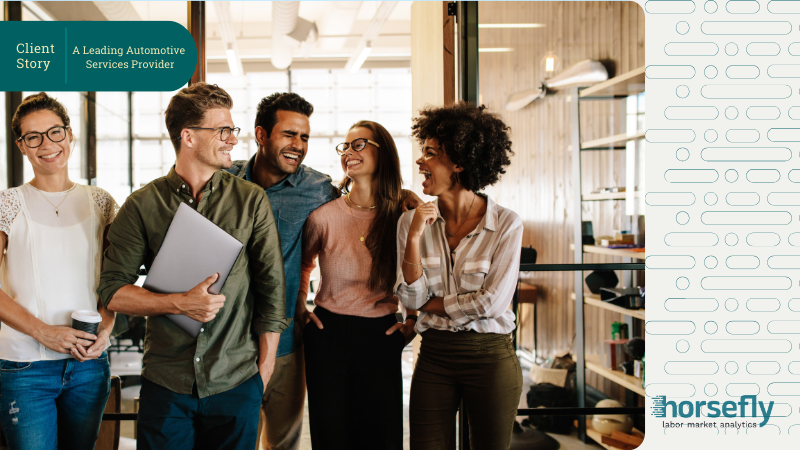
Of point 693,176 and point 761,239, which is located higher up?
point 693,176

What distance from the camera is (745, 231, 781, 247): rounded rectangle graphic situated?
1821 mm

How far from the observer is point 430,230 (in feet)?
5.91

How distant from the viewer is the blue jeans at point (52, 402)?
1.54m

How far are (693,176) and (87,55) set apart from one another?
7.30ft

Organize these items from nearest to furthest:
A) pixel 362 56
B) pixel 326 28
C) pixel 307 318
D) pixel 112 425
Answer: pixel 307 318 < pixel 112 425 < pixel 362 56 < pixel 326 28

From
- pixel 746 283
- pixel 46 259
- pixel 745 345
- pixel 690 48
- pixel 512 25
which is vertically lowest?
pixel 745 345

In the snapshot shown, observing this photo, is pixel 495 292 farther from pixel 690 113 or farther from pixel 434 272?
pixel 690 113

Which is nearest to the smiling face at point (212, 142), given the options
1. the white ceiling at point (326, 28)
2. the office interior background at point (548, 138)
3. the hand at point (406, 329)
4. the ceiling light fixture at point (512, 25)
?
the hand at point (406, 329)

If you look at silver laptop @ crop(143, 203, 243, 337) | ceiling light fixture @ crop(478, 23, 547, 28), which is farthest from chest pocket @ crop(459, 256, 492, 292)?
ceiling light fixture @ crop(478, 23, 547, 28)

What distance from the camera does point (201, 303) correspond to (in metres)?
1.43

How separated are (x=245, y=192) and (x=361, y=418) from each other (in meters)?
0.87

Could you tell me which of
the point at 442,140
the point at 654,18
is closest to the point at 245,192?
the point at 442,140

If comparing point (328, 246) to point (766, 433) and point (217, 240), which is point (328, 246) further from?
point (766, 433)

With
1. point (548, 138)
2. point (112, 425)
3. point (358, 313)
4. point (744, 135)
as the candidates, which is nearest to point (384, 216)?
point (358, 313)
